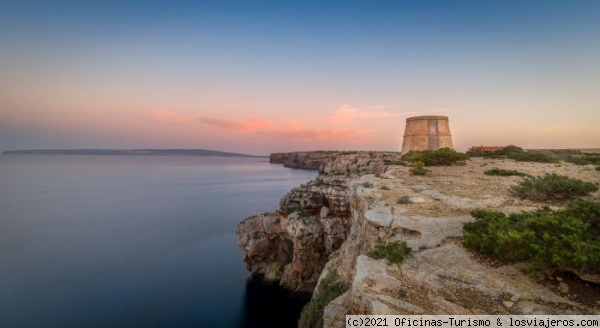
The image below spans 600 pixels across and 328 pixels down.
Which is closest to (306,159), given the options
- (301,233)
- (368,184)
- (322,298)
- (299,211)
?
(299,211)

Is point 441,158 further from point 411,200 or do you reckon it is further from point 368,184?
point 411,200

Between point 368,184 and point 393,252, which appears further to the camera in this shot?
point 368,184

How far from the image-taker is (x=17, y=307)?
18.7 meters

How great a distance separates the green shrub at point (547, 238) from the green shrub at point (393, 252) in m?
1.31

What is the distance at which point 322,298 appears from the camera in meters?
11.7

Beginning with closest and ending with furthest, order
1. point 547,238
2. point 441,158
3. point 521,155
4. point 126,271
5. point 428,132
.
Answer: point 547,238, point 441,158, point 521,155, point 126,271, point 428,132

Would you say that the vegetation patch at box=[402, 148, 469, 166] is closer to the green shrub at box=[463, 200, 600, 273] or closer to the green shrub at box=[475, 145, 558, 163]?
the green shrub at box=[475, 145, 558, 163]

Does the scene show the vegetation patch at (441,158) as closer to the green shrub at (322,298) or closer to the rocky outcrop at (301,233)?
the rocky outcrop at (301,233)

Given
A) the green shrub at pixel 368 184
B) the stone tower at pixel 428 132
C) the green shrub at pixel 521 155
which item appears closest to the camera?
the green shrub at pixel 368 184

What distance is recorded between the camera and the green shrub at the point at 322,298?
433 inches

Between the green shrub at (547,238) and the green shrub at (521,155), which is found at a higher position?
the green shrub at (521,155)

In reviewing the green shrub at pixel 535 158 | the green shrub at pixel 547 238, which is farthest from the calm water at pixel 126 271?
the green shrub at pixel 535 158

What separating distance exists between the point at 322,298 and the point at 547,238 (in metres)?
8.65

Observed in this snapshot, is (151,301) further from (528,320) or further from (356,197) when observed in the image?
(528,320)
